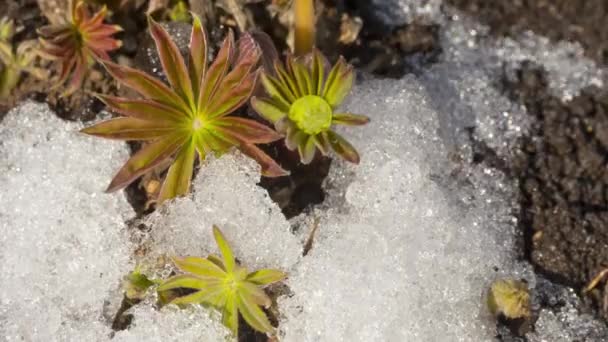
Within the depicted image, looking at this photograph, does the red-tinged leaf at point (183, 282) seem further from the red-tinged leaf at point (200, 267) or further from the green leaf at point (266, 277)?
the green leaf at point (266, 277)

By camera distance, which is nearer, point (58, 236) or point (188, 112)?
point (188, 112)

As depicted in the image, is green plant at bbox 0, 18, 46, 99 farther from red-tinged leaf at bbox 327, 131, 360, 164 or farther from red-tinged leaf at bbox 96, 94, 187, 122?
red-tinged leaf at bbox 327, 131, 360, 164

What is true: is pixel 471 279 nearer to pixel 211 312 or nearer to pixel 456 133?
pixel 456 133

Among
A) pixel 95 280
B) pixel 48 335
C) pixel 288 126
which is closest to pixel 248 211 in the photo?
pixel 288 126

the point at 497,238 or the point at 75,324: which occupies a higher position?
the point at 497,238

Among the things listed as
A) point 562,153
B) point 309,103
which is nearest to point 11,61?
point 309,103

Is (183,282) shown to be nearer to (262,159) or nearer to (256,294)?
(256,294)
